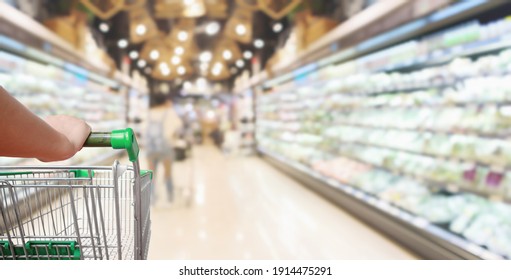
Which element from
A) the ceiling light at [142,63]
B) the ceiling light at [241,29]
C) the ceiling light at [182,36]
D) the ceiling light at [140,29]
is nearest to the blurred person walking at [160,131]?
the ceiling light at [140,29]

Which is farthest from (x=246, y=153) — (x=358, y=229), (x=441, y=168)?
(x=441, y=168)

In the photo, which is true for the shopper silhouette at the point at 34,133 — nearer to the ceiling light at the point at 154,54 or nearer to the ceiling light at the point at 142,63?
the ceiling light at the point at 154,54

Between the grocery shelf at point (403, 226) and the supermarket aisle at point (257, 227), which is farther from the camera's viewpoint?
the supermarket aisle at point (257, 227)

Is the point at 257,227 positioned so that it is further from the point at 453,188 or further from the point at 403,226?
the point at 453,188

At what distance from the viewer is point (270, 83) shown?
9773mm

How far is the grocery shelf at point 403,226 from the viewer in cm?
275

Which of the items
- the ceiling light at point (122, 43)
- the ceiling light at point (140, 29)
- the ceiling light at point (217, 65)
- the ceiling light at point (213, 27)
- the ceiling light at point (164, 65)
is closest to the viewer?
the ceiling light at point (140, 29)

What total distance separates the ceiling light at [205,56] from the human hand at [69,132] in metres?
8.03

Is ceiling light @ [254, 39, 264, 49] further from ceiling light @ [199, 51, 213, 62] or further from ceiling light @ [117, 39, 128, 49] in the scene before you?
ceiling light @ [117, 39, 128, 49]

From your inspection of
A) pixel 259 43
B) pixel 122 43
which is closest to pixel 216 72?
pixel 259 43

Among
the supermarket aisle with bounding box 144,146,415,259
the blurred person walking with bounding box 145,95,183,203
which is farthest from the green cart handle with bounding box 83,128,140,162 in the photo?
the blurred person walking with bounding box 145,95,183,203

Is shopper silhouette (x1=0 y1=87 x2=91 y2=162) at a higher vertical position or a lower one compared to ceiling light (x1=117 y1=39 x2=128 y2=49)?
lower

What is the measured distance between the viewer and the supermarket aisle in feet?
10.4

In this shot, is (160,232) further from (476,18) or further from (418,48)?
(476,18)
